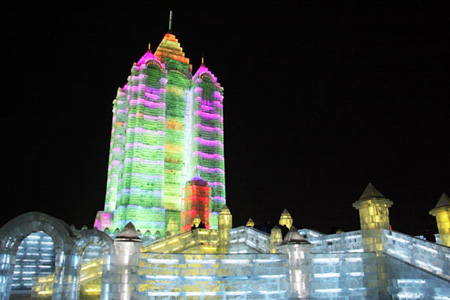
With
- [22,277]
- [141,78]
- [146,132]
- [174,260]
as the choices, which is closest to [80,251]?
[174,260]

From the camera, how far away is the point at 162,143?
4541 cm

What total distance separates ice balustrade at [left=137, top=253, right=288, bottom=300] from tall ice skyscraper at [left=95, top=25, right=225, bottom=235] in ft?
93.9

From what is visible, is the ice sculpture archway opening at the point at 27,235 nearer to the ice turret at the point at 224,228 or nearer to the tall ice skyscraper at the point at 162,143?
the ice turret at the point at 224,228

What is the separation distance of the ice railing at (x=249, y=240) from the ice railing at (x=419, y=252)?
7400 millimetres

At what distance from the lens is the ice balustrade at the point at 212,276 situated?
40.0 feet

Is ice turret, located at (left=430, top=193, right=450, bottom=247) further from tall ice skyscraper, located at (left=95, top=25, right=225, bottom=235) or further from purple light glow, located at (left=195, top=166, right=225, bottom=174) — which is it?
purple light glow, located at (left=195, top=166, right=225, bottom=174)

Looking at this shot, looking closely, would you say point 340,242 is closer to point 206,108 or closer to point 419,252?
point 419,252

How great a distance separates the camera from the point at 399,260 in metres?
13.9

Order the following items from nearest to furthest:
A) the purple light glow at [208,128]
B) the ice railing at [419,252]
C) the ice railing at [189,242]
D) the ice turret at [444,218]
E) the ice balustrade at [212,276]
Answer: the ice balustrade at [212,276]
the ice railing at [419,252]
the ice turret at [444,218]
the ice railing at [189,242]
the purple light glow at [208,128]

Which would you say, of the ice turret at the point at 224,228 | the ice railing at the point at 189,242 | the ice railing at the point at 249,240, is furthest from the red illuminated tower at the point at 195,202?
the ice railing at the point at 249,240

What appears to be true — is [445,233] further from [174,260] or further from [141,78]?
[141,78]

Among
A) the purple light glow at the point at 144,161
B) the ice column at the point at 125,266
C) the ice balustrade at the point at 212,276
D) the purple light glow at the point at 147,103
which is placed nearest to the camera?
the ice column at the point at 125,266

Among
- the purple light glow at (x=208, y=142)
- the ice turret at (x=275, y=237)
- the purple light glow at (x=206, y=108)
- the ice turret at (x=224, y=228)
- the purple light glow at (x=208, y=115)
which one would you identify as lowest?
the ice turret at (x=275, y=237)

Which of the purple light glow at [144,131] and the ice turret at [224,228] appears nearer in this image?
the ice turret at [224,228]
